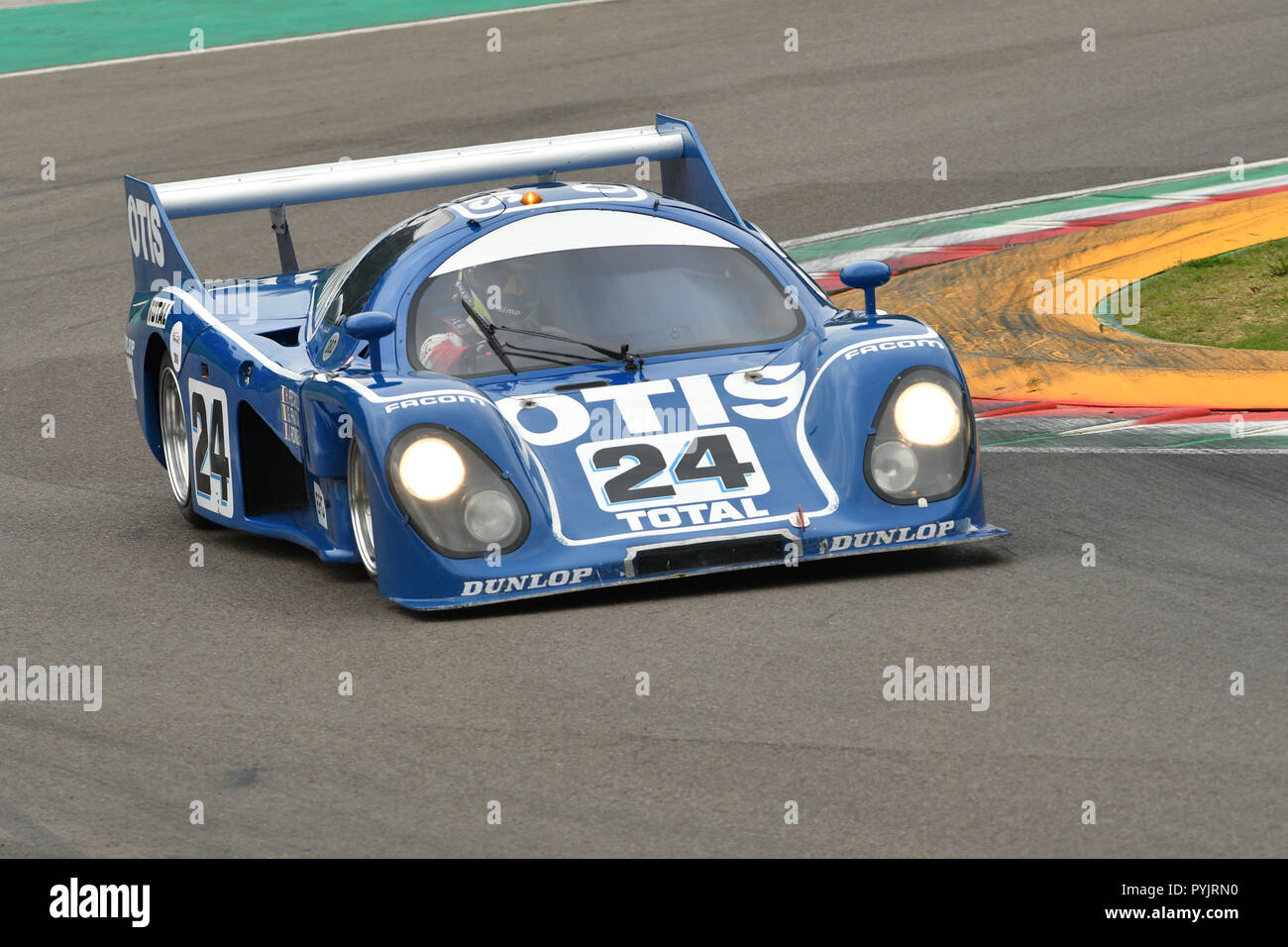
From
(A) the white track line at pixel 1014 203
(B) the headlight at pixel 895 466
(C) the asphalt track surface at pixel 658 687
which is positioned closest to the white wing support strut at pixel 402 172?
(C) the asphalt track surface at pixel 658 687

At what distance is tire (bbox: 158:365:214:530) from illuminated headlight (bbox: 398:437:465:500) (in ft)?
6.74

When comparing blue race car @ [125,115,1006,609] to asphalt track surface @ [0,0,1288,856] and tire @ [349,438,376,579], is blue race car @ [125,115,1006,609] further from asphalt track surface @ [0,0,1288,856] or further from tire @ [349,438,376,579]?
asphalt track surface @ [0,0,1288,856]

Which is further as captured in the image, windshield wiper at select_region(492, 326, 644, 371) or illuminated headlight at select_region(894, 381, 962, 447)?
windshield wiper at select_region(492, 326, 644, 371)

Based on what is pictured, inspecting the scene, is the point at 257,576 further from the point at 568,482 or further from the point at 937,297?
the point at 937,297

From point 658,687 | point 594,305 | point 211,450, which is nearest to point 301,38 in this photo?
point 211,450

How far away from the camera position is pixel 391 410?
6250mm

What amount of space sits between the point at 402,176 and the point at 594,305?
1833mm

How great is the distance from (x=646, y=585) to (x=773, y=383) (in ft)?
2.81

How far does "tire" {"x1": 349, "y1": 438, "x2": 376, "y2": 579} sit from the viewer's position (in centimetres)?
655

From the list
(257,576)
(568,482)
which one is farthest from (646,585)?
(257,576)

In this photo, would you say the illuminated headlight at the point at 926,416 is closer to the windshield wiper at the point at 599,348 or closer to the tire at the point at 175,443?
the windshield wiper at the point at 599,348

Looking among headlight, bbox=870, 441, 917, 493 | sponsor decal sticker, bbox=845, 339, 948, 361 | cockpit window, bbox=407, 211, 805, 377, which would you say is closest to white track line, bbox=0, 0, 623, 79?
cockpit window, bbox=407, 211, 805, 377

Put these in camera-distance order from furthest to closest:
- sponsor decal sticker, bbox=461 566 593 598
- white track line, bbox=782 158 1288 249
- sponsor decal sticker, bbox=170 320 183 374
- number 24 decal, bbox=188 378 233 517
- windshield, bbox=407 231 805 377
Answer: white track line, bbox=782 158 1288 249 → sponsor decal sticker, bbox=170 320 183 374 → number 24 decal, bbox=188 378 233 517 → windshield, bbox=407 231 805 377 → sponsor decal sticker, bbox=461 566 593 598
